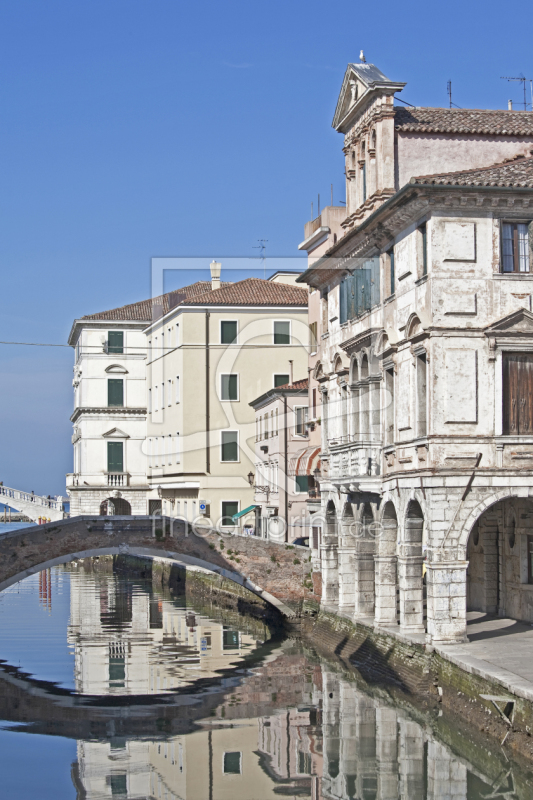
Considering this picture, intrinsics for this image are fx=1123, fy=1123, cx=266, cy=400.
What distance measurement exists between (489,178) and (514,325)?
2.84 meters

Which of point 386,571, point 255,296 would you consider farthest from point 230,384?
point 386,571

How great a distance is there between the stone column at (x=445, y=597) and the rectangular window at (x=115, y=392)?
4378cm

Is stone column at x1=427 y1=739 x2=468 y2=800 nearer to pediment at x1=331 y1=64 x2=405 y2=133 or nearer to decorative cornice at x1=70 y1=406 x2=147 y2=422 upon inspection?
pediment at x1=331 y1=64 x2=405 y2=133

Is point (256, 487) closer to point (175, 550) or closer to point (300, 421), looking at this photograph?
point (300, 421)

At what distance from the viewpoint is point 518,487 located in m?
21.2

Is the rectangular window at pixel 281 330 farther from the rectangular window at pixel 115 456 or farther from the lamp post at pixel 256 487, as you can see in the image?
the rectangular window at pixel 115 456

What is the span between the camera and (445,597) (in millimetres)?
20953

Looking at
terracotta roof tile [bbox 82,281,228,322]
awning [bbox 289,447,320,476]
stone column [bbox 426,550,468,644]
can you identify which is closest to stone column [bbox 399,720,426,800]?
stone column [bbox 426,550,468,644]

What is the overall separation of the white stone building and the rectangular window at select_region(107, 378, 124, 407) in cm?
3518

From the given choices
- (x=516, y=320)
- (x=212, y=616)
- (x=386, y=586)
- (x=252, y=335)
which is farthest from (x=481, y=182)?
(x=252, y=335)

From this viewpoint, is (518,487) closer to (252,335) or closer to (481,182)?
(481,182)

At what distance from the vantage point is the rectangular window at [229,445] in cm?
4997

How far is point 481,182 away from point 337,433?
405 inches

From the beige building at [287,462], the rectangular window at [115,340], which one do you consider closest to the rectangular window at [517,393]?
the beige building at [287,462]
